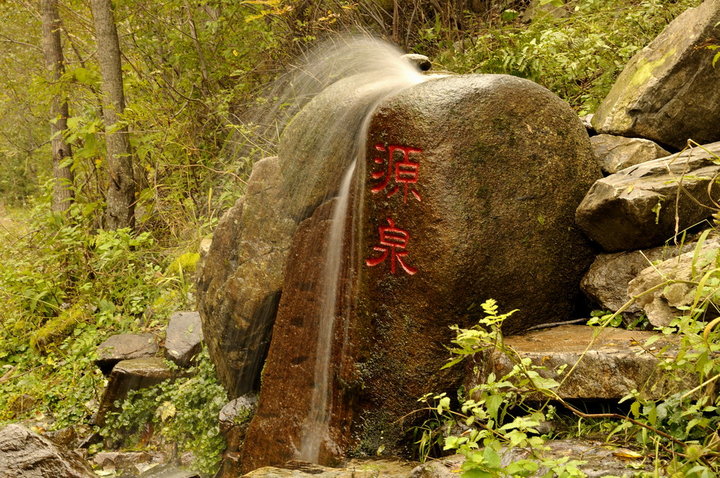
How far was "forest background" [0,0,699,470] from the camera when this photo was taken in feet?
19.9

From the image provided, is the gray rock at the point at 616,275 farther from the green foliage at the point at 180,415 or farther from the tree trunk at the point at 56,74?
the tree trunk at the point at 56,74

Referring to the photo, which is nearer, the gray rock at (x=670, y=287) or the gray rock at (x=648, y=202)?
the gray rock at (x=670, y=287)

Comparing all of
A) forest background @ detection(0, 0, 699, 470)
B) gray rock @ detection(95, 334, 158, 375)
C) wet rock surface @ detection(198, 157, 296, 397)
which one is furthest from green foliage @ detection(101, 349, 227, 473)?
gray rock @ detection(95, 334, 158, 375)

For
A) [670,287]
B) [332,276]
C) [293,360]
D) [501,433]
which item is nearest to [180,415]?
[293,360]

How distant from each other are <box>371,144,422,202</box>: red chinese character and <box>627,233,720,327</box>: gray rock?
129 centimetres

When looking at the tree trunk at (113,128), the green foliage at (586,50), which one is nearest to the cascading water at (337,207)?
the green foliage at (586,50)

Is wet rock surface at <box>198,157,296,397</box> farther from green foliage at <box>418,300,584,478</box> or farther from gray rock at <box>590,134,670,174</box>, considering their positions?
gray rock at <box>590,134,670,174</box>

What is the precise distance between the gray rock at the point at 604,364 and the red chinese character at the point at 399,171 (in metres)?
1.08

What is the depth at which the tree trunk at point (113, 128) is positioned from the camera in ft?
28.0

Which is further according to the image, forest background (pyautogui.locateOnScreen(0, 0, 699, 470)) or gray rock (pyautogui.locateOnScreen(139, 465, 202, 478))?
forest background (pyautogui.locateOnScreen(0, 0, 699, 470))

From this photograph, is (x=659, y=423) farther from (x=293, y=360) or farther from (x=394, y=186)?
(x=293, y=360)

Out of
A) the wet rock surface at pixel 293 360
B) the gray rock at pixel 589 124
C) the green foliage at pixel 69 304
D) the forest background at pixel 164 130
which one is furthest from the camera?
the green foliage at pixel 69 304

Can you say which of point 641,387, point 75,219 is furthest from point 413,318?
point 75,219

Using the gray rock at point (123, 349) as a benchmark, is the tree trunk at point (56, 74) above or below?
above
